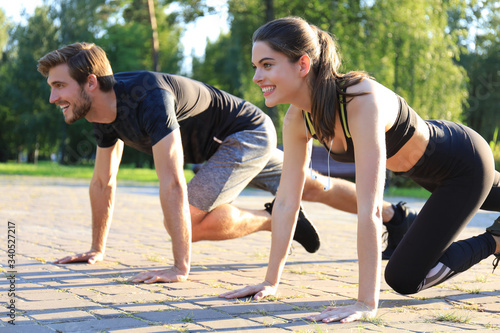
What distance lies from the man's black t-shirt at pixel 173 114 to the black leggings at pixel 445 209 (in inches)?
62.3

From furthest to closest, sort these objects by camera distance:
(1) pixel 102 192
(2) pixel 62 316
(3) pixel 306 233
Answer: (3) pixel 306 233, (1) pixel 102 192, (2) pixel 62 316

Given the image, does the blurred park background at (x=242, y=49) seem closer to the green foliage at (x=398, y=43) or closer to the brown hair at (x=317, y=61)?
the green foliage at (x=398, y=43)

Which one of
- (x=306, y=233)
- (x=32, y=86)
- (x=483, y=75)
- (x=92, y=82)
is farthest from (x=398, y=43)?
(x=32, y=86)

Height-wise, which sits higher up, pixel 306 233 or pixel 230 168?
pixel 230 168

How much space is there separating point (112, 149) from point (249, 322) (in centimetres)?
228

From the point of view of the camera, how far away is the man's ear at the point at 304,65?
10.6 feet

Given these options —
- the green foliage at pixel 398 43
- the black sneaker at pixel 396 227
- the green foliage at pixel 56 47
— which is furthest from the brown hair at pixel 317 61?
the green foliage at pixel 56 47

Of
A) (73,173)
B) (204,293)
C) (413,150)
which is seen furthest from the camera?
(73,173)

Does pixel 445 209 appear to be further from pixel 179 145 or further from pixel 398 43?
pixel 398 43

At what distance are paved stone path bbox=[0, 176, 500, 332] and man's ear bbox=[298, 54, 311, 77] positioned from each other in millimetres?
1269

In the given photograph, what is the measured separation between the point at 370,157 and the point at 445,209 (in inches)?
32.3

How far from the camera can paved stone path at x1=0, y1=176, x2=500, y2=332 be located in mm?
2932

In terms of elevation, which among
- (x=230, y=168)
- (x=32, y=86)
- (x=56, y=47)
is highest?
(x=56, y=47)

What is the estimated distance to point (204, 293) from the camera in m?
3.69
